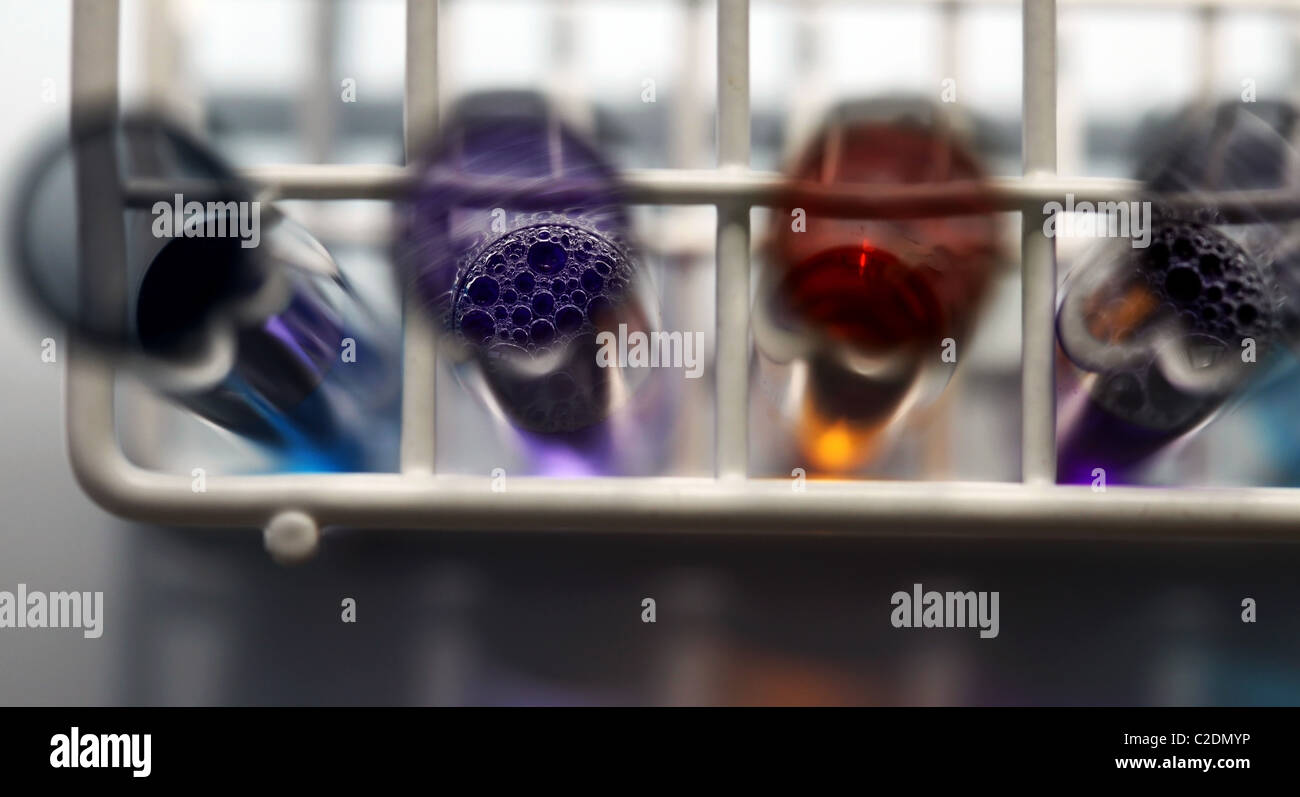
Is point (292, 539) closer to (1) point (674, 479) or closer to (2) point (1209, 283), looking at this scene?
(1) point (674, 479)

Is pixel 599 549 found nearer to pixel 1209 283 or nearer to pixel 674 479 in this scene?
pixel 674 479

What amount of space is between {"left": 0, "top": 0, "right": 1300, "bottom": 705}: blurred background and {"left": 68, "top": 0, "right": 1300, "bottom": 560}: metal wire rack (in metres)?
0.06

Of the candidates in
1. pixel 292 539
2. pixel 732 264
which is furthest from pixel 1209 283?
pixel 292 539

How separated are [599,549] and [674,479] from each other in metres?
0.08

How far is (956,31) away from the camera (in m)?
0.37

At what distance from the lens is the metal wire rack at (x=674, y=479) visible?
0.93 feet

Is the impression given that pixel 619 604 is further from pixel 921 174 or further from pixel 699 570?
pixel 921 174

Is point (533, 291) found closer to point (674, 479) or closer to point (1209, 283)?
point (674, 479)

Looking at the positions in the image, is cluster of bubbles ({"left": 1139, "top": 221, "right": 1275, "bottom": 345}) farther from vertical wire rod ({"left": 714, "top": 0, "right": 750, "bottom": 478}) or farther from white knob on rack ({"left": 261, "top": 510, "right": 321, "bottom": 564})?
white knob on rack ({"left": 261, "top": 510, "right": 321, "bottom": 564})

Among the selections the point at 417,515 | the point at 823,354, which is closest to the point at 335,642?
the point at 417,515

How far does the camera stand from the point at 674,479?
290 millimetres

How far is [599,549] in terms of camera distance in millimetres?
→ 354
